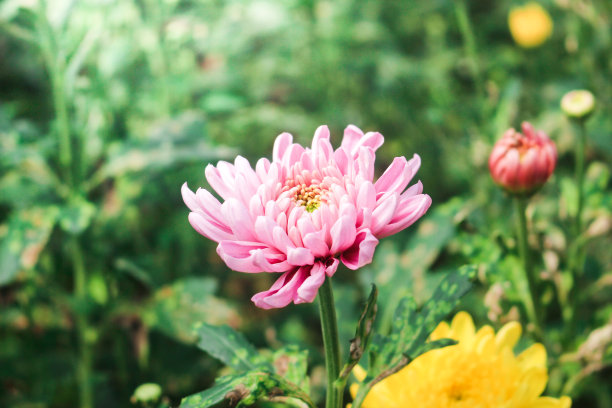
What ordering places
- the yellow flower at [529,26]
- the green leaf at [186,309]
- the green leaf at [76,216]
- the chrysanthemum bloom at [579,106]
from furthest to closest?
the yellow flower at [529,26], the green leaf at [186,309], the green leaf at [76,216], the chrysanthemum bloom at [579,106]

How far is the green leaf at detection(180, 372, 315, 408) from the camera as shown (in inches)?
22.9

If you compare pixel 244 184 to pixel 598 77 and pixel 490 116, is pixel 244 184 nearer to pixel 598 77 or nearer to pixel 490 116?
pixel 490 116

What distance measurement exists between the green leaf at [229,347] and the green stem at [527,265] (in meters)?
0.45

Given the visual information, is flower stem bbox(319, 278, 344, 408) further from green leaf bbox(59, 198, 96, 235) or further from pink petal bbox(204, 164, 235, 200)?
green leaf bbox(59, 198, 96, 235)

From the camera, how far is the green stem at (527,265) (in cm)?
92

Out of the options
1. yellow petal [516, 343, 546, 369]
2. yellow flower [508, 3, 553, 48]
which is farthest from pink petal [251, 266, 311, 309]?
yellow flower [508, 3, 553, 48]

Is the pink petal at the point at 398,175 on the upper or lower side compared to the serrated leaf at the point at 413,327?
upper

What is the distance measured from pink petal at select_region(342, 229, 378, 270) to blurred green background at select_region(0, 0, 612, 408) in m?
0.42

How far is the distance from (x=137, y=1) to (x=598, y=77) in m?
1.44

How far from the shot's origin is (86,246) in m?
1.44

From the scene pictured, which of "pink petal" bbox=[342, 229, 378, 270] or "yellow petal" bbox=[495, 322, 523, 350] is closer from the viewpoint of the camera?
"pink petal" bbox=[342, 229, 378, 270]

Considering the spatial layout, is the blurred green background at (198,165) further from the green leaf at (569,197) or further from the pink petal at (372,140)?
the pink petal at (372,140)

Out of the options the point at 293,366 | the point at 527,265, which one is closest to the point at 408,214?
the point at 293,366

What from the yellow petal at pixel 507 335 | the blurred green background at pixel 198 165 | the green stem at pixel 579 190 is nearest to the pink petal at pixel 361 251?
the yellow petal at pixel 507 335
